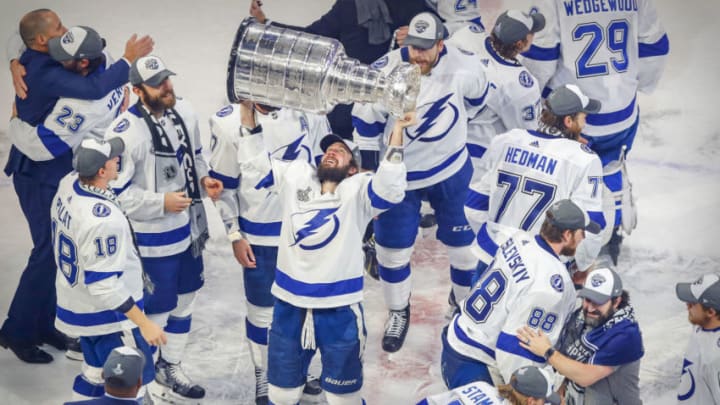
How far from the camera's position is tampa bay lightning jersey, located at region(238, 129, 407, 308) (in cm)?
469

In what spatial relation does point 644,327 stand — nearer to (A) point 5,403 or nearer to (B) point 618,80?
(B) point 618,80

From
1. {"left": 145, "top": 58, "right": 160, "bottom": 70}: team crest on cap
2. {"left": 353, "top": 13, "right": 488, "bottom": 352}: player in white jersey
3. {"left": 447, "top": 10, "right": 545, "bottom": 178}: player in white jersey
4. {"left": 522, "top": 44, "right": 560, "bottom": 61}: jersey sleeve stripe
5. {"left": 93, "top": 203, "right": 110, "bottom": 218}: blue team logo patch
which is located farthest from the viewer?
{"left": 522, "top": 44, "right": 560, "bottom": 61}: jersey sleeve stripe

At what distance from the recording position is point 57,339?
5.82 meters

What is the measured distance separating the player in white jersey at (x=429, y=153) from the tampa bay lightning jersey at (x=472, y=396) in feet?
4.79

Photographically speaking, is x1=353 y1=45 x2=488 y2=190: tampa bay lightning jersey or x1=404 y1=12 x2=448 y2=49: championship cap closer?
x1=404 y1=12 x2=448 y2=49: championship cap

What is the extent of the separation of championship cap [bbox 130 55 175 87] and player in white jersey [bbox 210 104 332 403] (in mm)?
283

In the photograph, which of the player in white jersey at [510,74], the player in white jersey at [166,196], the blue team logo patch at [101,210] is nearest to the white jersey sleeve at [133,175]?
the player in white jersey at [166,196]

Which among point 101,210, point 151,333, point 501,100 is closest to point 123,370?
point 151,333

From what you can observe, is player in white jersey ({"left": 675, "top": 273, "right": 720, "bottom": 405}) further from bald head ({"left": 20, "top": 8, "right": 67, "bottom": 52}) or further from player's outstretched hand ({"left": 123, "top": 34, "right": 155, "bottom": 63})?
bald head ({"left": 20, "top": 8, "right": 67, "bottom": 52})

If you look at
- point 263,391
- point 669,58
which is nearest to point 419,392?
point 263,391

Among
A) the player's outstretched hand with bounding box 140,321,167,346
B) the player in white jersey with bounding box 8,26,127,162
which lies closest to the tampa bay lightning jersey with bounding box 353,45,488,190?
the player in white jersey with bounding box 8,26,127,162

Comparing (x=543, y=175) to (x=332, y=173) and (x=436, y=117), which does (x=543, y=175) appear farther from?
(x=332, y=173)

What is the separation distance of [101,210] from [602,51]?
2461mm

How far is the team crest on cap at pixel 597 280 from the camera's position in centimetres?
459
